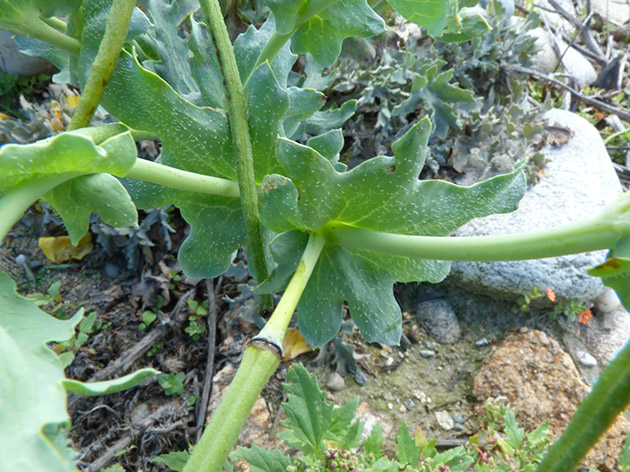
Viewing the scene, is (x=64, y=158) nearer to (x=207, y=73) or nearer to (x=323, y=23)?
(x=207, y=73)

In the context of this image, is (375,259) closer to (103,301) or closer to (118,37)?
(118,37)

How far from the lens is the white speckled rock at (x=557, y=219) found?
178cm

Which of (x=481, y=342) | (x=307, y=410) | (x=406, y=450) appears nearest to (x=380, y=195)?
(x=307, y=410)

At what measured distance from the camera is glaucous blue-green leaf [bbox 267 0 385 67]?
26.3 inches

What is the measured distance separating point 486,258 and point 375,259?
215 millimetres

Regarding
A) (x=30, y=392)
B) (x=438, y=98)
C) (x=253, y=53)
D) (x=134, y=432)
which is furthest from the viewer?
(x=438, y=98)

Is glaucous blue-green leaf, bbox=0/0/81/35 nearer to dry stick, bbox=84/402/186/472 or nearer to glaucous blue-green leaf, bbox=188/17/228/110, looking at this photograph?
glaucous blue-green leaf, bbox=188/17/228/110

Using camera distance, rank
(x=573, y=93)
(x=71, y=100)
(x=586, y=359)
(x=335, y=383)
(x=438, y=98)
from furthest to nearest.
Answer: (x=573, y=93)
(x=71, y=100)
(x=438, y=98)
(x=586, y=359)
(x=335, y=383)

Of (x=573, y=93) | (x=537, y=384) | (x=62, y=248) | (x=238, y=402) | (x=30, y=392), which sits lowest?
(x=537, y=384)

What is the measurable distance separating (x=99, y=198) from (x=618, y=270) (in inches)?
19.4

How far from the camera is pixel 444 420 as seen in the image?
5.05 ft

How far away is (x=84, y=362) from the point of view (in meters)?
1.58

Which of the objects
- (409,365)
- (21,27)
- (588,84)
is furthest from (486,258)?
(588,84)

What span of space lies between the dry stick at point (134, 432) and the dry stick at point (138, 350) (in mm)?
177
